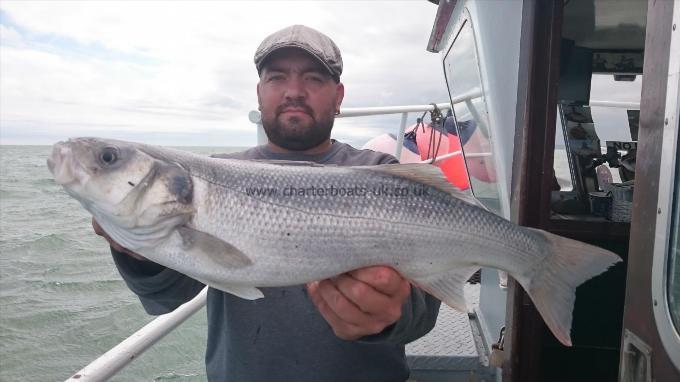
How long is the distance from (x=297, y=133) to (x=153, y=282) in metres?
1.34

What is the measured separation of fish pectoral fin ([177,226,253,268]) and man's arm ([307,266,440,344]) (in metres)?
0.42

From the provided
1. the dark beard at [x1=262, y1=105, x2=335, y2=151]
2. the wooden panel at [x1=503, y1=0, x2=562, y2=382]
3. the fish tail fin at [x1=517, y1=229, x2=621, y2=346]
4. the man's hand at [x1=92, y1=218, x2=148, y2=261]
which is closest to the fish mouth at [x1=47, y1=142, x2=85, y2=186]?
the man's hand at [x1=92, y1=218, x2=148, y2=261]

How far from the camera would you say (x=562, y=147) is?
505cm

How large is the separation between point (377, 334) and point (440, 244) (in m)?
0.52

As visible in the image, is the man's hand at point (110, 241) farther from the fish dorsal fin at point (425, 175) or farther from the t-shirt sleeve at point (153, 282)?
the fish dorsal fin at point (425, 175)

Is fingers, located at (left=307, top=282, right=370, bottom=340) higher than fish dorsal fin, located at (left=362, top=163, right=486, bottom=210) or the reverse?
the reverse

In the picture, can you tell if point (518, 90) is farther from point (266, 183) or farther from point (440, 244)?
point (266, 183)

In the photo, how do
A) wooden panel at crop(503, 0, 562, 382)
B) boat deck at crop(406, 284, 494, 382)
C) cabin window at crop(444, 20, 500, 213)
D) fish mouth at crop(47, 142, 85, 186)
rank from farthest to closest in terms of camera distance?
boat deck at crop(406, 284, 494, 382) < cabin window at crop(444, 20, 500, 213) < wooden panel at crop(503, 0, 562, 382) < fish mouth at crop(47, 142, 85, 186)

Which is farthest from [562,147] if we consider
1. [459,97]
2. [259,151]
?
[259,151]

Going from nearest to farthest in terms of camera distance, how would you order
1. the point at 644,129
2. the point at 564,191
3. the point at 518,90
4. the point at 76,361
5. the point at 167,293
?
the point at 644,129 < the point at 167,293 < the point at 518,90 < the point at 564,191 < the point at 76,361

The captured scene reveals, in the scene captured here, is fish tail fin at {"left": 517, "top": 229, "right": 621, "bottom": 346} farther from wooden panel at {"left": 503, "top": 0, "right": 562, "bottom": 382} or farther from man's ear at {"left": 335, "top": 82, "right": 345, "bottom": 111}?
man's ear at {"left": 335, "top": 82, "right": 345, "bottom": 111}

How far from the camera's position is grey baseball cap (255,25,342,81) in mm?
3074

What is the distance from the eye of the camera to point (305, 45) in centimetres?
307

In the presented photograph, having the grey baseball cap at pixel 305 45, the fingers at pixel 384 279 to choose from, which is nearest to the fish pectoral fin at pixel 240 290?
the fingers at pixel 384 279
